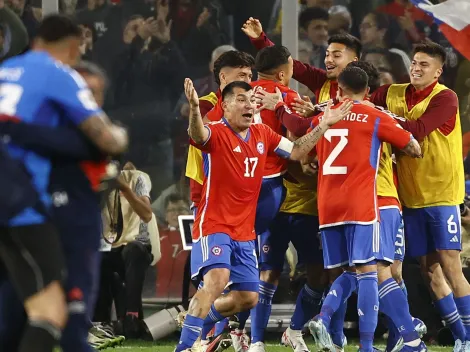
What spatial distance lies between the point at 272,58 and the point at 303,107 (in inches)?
20.2

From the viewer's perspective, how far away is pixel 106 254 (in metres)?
10.1

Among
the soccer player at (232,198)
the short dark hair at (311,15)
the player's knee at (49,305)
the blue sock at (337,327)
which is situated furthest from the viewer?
the short dark hair at (311,15)

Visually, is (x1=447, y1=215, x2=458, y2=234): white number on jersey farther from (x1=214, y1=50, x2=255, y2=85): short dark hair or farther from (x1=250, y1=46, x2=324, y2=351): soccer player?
(x1=214, y1=50, x2=255, y2=85): short dark hair

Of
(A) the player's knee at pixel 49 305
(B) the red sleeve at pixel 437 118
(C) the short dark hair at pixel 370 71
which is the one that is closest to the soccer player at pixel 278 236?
(C) the short dark hair at pixel 370 71

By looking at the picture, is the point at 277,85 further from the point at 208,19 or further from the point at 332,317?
the point at 208,19

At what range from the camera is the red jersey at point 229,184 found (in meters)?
7.63

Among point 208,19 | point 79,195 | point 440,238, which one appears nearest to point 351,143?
point 440,238

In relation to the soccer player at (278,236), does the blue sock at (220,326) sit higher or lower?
lower

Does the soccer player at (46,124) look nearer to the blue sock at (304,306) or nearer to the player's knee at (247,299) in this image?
the player's knee at (247,299)

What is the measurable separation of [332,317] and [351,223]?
982 mm

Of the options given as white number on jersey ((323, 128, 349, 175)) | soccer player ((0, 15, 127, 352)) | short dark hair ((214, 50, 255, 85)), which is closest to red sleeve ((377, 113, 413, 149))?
white number on jersey ((323, 128, 349, 175))

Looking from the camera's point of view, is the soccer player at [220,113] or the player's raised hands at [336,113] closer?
the player's raised hands at [336,113]

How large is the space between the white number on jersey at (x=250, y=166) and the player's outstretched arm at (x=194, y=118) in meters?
0.35

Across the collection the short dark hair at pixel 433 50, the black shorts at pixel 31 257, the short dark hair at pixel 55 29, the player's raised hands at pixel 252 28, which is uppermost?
the short dark hair at pixel 55 29
